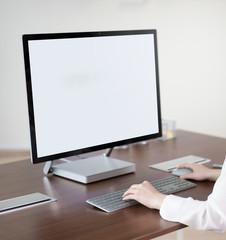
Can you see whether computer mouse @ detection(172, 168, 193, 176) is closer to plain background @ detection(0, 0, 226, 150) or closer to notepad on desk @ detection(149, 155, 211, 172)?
notepad on desk @ detection(149, 155, 211, 172)

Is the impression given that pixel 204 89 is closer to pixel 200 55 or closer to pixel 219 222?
pixel 200 55

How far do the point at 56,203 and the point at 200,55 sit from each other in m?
4.10

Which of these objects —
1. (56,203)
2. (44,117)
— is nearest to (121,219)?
(56,203)

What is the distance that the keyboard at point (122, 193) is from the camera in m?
1.74

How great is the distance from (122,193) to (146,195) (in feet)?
0.41

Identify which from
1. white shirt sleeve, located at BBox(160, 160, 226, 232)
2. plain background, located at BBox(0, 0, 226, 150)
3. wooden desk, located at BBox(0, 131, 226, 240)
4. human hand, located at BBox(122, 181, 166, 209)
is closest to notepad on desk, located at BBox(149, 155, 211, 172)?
wooden desk, located at BBox(0, 131, 226, 240)

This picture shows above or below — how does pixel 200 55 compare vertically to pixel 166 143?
above

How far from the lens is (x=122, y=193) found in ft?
6.08

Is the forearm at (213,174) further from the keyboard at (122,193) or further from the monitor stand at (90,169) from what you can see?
the monitor stand at (90,169)

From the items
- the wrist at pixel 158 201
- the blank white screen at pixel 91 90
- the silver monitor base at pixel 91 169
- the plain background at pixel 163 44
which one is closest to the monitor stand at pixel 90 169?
the silver monitor base at pixel 91 169

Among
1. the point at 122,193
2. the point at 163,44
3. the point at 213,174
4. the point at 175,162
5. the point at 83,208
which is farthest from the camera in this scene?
the point at 163,44

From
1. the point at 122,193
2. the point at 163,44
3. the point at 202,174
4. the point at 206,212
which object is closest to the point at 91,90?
the point at 122,193

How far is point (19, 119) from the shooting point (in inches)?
200

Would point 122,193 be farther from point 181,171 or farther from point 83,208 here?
point 181,171
